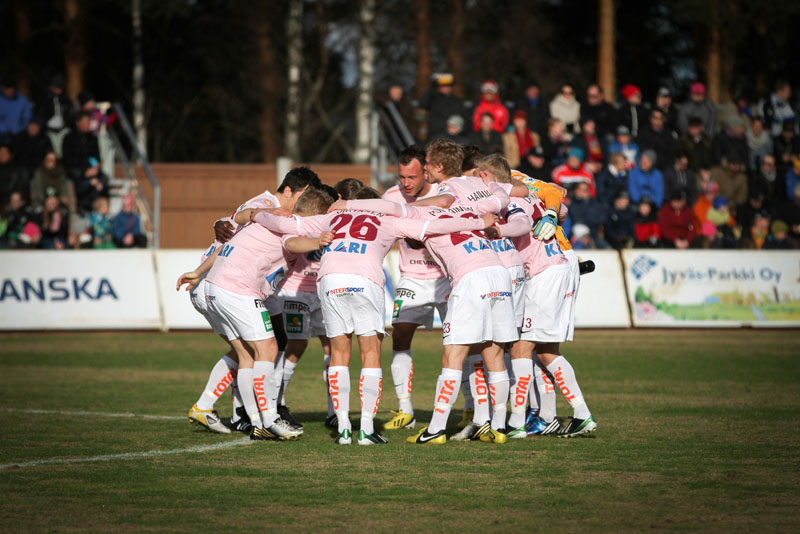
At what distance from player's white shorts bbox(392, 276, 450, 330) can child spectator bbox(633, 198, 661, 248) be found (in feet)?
44.3

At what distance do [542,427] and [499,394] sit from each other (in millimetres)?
952

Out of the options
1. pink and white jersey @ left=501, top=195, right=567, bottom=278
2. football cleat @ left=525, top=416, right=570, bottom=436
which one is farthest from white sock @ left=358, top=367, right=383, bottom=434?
pink and white jersey @ left=501, top=195, right=567, bottom=278

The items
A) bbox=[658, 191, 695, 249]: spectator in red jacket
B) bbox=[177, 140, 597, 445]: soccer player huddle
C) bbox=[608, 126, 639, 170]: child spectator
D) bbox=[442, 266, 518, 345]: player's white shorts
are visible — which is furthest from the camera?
bbox=[608, 126, 639, 170]: child spectator

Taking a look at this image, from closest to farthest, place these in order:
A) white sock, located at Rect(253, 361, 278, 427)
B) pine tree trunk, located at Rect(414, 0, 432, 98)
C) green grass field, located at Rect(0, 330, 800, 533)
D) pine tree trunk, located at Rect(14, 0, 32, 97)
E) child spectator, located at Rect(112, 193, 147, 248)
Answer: green grass field, located at Rect(0, 330, 800, 533) < white sock, located at Rect(253, 361, 278, 427) < child spectator, located at Rect(112, 193, 147, 248) < pine tree trunk, located at Rect(14, 0, 32, 97) < pine tree trunk, located at Rect(414, 0, 432, 98)

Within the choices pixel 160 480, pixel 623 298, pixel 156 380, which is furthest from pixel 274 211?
pixel 623 298

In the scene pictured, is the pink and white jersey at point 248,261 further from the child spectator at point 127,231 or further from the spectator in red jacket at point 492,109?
the spectator in red jacket at point 492,109

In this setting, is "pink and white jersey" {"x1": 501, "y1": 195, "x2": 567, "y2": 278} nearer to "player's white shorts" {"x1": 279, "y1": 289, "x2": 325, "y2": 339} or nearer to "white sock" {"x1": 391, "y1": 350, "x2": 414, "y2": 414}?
"white sock" {"x1": 391, "y1": 350, "x2": 414, "y2": 414}

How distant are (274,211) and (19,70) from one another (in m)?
29.4

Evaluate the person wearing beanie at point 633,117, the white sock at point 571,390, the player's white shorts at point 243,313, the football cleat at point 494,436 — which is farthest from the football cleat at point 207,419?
the person wearing beanie at point 633,117

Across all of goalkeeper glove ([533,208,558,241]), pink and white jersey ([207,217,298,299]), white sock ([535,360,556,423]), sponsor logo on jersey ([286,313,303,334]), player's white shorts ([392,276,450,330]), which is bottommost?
white sock ([535,360,556,423])

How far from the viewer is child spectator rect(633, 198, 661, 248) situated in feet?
78.6

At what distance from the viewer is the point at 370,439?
975 cm

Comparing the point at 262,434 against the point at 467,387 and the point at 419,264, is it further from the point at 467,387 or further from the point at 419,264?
the point at 419,264

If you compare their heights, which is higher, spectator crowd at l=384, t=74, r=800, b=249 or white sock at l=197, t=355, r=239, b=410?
spectator crowd at l=384, t=74, r=800, b=249
